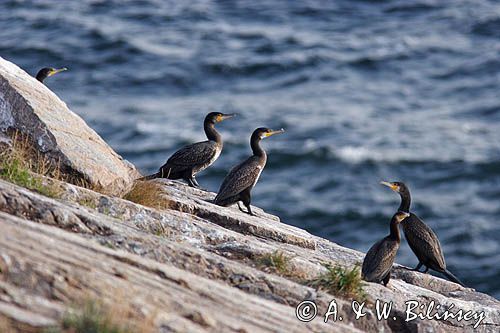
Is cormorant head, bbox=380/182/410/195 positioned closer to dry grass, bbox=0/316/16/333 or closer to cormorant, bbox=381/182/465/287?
cormorant, bbox=381/182/465/287

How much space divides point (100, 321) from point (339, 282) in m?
3.72

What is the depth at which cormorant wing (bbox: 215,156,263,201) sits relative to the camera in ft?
45.0

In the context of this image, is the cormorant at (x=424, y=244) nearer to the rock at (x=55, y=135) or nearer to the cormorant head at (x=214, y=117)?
the cormorant head at (x=214, y=117)

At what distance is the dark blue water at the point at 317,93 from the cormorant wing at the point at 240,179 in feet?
40.6

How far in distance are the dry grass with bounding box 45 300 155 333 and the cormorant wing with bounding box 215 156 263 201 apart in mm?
6234

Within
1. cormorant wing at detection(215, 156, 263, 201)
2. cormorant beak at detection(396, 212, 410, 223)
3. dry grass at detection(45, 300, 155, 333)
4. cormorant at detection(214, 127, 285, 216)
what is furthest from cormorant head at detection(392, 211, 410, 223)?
dry grass at detection(45, 300, 155, 333)

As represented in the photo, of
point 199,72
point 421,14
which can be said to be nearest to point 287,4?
point 421,14

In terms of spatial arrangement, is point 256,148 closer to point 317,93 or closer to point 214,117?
point 214,117

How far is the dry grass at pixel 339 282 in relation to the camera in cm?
1037

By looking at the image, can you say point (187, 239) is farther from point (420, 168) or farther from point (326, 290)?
point (420, 168)

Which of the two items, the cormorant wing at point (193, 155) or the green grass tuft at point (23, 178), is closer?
the green grass tuft at point (23, 178)

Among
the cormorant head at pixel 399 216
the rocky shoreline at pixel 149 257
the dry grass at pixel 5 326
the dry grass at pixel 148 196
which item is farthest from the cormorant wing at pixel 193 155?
the dry grass at pixel 5 326

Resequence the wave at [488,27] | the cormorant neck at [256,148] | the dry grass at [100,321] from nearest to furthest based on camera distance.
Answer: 1. the dry grass at [100,321]
2. the cormorant neck at [256,148]
3. the wave at [488,27]

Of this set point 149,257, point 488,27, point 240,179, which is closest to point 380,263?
point 240,179
